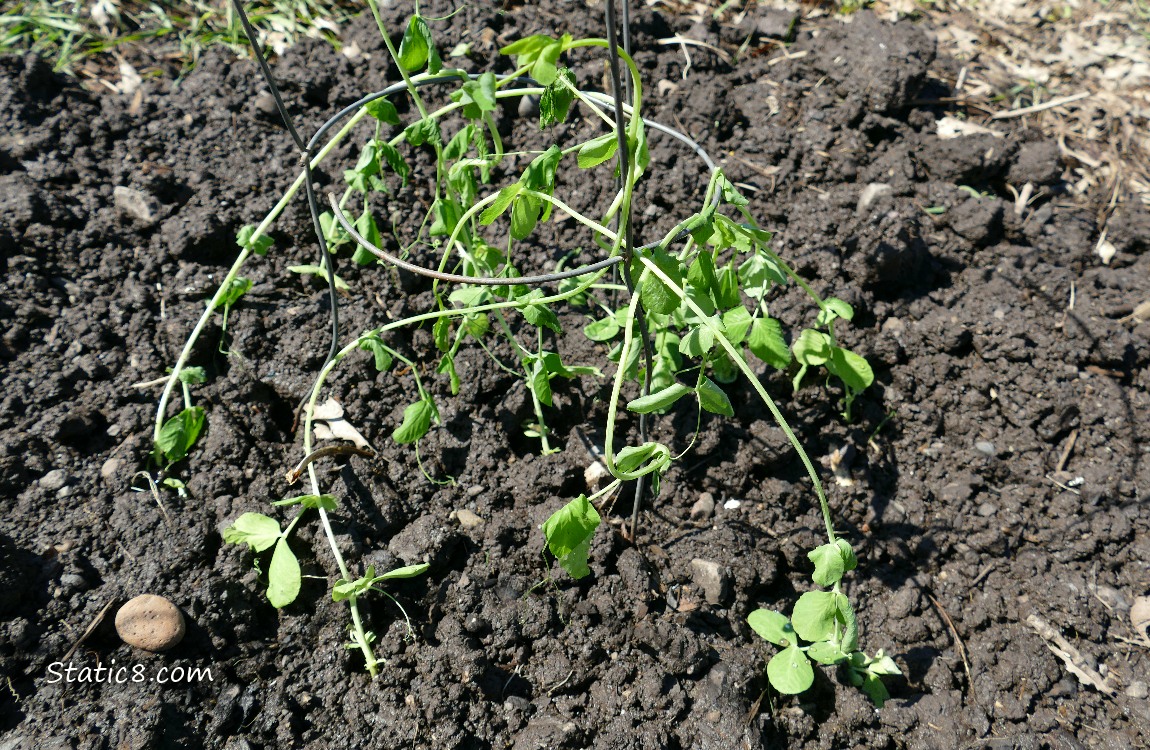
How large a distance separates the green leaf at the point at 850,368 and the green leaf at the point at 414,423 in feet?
3.42

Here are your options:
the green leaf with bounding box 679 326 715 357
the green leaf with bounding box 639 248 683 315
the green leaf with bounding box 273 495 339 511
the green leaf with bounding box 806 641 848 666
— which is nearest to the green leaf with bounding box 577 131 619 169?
the green leaf with bounding box 639 248 683 315

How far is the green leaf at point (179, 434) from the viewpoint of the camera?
77.9 inches

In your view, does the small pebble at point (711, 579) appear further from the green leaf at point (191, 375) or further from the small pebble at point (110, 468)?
the small pebble at point (110, 468)

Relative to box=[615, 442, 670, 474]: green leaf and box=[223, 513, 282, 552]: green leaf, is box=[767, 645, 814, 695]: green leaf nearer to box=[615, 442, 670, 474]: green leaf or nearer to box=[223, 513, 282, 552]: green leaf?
box=[615, 442, 670, 474]: green leaf

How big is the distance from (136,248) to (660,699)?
2172 mm

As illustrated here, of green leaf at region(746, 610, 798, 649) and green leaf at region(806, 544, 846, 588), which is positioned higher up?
green leaf at region(806, 544, 846, 588)

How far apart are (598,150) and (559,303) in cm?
101

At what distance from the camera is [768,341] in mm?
1694

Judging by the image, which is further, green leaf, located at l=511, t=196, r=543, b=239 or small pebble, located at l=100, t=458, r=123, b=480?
small pebble, located at l=100, t=458, r=123, b=480

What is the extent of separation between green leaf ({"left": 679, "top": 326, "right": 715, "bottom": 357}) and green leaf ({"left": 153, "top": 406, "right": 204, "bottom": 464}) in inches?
54.0

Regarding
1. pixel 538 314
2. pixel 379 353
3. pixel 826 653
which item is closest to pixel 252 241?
pixel 379 353

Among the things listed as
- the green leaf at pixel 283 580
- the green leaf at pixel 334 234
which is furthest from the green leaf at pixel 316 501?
the green leaf at pixel 334 234

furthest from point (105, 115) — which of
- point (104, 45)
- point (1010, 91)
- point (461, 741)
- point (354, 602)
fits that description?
point (1010, 91)

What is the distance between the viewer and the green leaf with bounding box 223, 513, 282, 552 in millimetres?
1778
